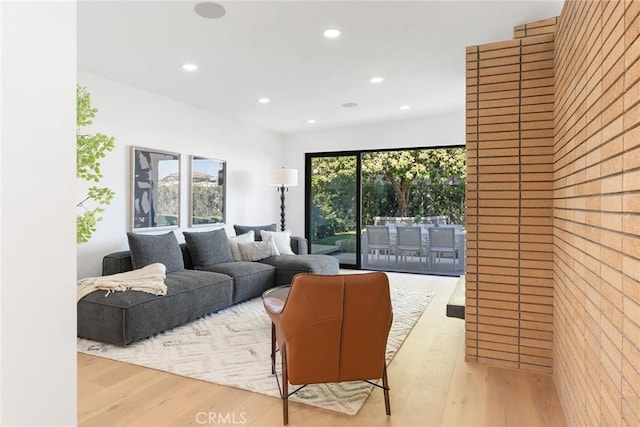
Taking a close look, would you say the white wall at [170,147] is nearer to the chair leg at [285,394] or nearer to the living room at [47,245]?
the chair leg at [285,394]

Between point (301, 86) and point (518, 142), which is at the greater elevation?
point (301, 86)

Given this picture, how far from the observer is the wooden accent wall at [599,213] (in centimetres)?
113

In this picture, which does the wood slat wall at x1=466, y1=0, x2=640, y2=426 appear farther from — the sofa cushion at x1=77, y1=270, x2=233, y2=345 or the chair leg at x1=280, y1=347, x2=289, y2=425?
the sofa cushion at x1=77, y1=270, x2=233, y2=345

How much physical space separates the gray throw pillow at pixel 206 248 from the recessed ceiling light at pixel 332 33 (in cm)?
272

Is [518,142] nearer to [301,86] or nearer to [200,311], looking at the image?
[301,86]

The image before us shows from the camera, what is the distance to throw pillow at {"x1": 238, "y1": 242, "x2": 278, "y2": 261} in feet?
17.1

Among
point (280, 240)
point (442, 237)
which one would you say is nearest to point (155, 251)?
point (280, 240)

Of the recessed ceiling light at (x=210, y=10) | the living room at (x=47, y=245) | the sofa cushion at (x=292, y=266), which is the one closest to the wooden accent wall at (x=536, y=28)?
the living room at (x=47, y=245)

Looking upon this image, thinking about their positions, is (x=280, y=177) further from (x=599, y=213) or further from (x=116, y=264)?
(x=599, y=213)

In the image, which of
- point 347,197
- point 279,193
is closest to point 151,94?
point 279,193

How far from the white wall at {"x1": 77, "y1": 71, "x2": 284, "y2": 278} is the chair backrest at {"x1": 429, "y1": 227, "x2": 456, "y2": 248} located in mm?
2795

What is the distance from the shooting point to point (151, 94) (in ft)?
15.4

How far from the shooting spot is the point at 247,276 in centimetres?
452

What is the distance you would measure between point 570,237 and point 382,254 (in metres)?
4.97
